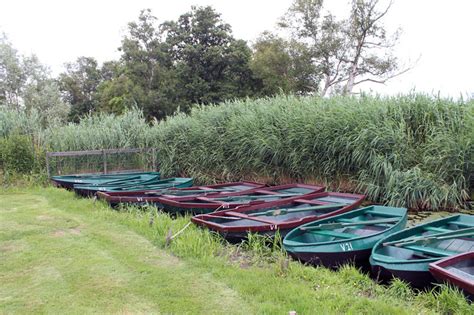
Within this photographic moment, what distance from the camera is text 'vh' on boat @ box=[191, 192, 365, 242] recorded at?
13.5ft

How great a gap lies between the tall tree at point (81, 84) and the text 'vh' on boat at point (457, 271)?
29531mm

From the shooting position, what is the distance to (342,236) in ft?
12.3

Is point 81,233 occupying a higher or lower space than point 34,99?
lower

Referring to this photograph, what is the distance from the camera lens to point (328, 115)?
6.66 m

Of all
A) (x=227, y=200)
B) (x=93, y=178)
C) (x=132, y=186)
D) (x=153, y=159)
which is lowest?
(x=227, y=200)

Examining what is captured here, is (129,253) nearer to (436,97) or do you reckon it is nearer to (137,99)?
(436,97)

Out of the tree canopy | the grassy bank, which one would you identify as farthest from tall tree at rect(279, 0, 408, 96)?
the grassy bank

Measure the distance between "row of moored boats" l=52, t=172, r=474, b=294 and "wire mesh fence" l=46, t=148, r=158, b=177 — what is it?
2.99 m

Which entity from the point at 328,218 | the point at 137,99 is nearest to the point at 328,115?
the point at 328,218

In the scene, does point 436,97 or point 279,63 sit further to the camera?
point 279,63

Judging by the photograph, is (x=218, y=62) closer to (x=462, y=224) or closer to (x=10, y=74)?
(x=10, y=74)

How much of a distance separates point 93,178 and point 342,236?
6.30 metres

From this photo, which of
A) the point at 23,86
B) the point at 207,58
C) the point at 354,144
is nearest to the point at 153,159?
the point at 354,144

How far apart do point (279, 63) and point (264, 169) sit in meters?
14.1
